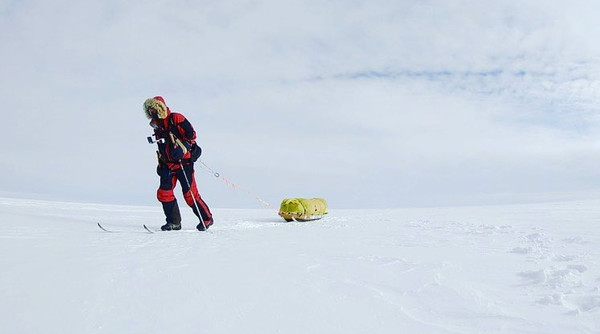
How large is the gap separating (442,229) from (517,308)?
11.2 ft

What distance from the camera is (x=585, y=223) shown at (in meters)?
5.76

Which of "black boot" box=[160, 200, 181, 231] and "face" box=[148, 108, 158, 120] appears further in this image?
"black boot" box=[160, 200, 181, 231]

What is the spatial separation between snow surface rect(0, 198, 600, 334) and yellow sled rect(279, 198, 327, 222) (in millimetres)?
3858

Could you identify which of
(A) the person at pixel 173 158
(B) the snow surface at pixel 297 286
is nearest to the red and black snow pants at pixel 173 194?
(A) the person at pixel 173 158

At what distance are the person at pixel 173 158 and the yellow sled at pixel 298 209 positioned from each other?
2100 mm

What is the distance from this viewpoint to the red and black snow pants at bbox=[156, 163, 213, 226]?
6.52 metres

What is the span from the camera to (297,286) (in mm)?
2693

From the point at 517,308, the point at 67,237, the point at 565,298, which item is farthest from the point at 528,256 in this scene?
the point at 67,237

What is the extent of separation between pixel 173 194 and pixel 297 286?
444 centimetres

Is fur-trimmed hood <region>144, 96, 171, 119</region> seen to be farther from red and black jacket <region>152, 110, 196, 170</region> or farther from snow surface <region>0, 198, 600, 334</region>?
snow surface <region>0, 198, 600, 334</region>

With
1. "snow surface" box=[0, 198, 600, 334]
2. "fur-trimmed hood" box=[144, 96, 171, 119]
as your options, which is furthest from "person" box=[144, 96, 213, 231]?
"snow surface" box=[0, 198, 600, 334]

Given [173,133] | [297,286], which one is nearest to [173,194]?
[173,133]

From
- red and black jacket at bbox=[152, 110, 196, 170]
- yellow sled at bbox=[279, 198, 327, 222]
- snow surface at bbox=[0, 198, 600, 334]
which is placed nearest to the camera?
snow surface at bbox=[0, 198, 600, 334]

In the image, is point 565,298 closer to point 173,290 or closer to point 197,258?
point 173,290
